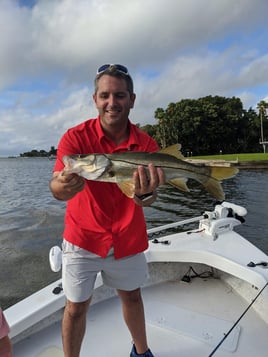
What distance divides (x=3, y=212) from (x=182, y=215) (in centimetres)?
953

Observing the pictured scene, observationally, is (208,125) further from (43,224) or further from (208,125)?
(43,224)

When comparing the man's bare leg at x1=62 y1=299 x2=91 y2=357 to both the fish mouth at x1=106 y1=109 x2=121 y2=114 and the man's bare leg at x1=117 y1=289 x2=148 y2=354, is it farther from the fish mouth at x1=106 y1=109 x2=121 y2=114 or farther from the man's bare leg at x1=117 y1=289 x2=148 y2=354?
the fish mouth at x1=106 y1=109 x2=121 y2=114

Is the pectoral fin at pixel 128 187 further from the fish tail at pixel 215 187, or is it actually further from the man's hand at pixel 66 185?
the fish tail at pixel 215 187

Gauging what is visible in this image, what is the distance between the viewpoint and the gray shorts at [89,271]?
2.53 m

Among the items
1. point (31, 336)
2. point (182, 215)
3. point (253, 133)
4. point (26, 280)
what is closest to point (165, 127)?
point (253, 133)

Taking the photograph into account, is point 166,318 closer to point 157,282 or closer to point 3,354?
point 157,282

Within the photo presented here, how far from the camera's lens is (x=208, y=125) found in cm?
6488

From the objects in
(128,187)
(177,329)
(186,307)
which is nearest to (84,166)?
(128,187)

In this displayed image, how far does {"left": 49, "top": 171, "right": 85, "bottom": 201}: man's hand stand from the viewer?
2193mm

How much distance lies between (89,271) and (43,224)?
1200 centimetres

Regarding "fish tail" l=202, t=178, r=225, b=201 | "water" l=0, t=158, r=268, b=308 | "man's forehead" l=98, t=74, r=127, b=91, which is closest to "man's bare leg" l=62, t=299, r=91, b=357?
"fish tail" l=202, t=178, r=225, b=201

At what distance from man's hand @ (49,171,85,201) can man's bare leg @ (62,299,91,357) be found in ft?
3.01

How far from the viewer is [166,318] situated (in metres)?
3.82

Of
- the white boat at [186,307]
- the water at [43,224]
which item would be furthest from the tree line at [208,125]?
the white boat at [186,307]
